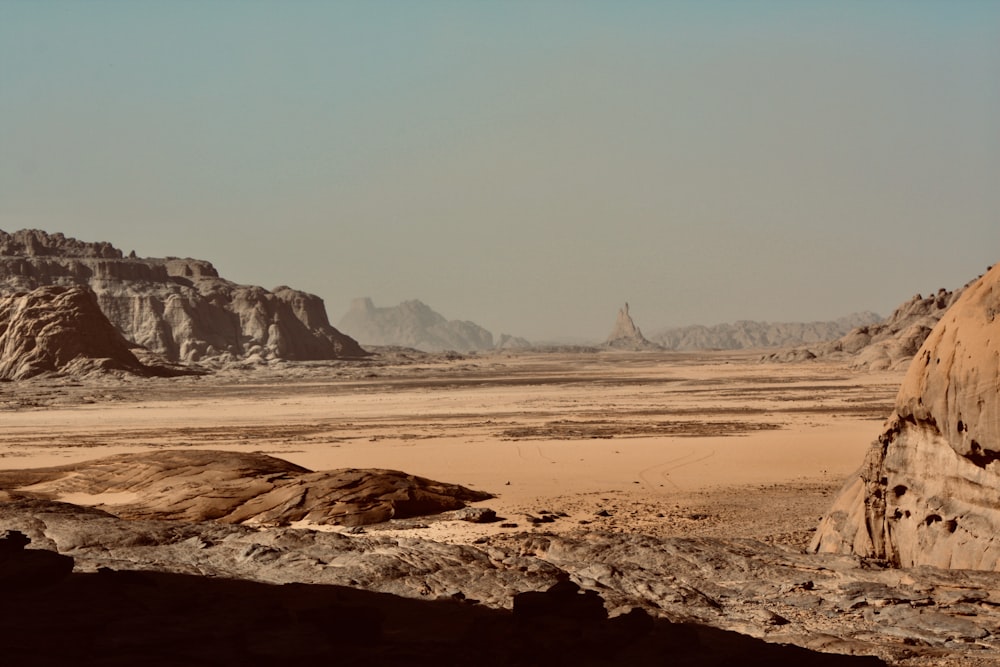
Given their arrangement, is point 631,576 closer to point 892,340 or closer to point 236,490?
point 236,490

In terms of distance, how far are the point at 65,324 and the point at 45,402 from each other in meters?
20.4

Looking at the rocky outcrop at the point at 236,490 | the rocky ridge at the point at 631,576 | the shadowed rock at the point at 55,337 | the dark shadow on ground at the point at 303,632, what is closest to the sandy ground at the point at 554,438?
the rocky outcrop at the point at 236,490

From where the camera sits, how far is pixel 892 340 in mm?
64562

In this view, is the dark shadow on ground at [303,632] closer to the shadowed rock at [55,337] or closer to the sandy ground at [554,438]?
the sandy ground at [554,438]

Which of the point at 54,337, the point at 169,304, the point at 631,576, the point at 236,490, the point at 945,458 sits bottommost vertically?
the point at 236,490

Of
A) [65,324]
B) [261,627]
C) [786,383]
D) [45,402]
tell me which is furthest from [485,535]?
[65,324]

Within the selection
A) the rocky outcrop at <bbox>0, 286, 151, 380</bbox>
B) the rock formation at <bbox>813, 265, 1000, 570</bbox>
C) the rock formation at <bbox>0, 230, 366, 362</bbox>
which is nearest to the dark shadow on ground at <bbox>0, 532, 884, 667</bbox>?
the rock formation at <bbox>813, 265, 1000, 570</bbox>

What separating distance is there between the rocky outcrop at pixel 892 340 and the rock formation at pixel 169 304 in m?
52.5

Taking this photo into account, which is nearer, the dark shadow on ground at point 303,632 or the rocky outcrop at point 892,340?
the dark shadow on ground at point 303,632

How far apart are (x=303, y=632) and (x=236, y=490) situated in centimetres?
747

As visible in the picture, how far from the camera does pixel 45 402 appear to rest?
1716 inches

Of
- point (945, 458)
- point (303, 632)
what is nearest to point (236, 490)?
point (303, 632)

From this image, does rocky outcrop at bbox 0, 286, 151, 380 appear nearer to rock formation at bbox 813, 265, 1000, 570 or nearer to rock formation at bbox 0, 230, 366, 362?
rock formation at bbox 0, 230, 366, 362

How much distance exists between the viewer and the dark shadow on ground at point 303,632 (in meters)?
5.09
